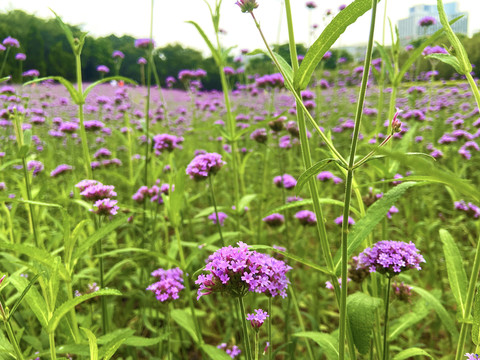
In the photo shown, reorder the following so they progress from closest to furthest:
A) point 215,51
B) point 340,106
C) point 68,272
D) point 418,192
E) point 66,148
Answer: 1. point 68,272
2. point 215,51
3. point 418,192
4. point 66,148
5. point 340,106

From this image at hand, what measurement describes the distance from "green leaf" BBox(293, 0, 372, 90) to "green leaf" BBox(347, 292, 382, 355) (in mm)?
667

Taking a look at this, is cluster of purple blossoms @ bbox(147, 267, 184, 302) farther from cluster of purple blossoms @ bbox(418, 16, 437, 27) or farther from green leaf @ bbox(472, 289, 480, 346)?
cluster of purple blossoms @ bbox(418, 16, 437, 27)

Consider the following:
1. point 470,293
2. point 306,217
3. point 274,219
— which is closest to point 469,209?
point 306,217

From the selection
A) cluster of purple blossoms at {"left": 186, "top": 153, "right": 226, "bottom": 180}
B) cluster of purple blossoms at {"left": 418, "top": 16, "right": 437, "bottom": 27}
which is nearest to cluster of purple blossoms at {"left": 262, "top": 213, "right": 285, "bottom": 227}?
cluster of purple blossoms at {"left": 186, "top": 153, "right": 226, "bottom": 180}

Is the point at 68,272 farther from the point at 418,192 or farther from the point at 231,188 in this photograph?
the point at 418,192

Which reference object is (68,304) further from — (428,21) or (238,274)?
(428,21)

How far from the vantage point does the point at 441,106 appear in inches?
229

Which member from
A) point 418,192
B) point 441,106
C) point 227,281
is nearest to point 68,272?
point 227,281

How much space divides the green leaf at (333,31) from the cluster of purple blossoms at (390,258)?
61 cm

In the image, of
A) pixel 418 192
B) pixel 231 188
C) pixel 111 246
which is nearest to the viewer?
pixel 111 246

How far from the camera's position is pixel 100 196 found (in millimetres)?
1720

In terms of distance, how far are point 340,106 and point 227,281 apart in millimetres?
8400

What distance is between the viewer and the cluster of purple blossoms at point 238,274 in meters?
0.89

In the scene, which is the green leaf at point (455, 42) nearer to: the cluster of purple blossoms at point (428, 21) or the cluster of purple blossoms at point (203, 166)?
the cluster of purple blossoms at point (203, 166)
